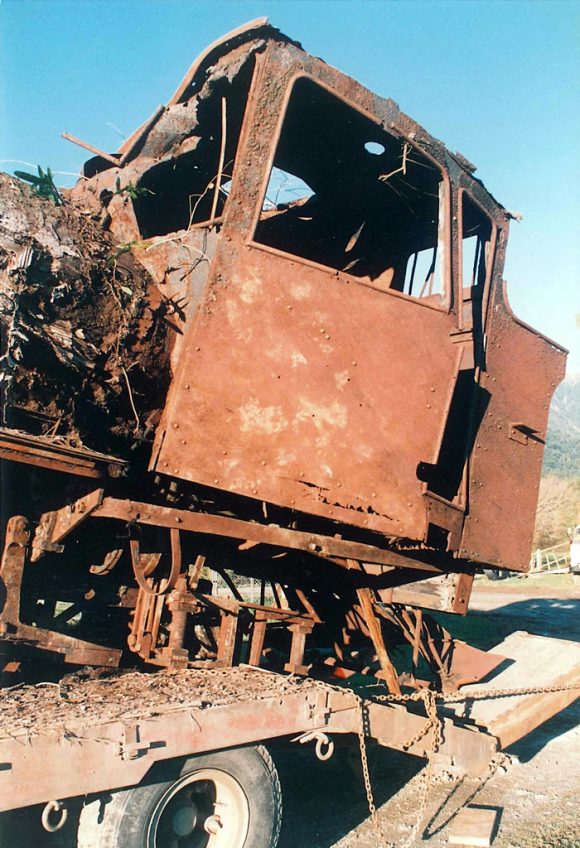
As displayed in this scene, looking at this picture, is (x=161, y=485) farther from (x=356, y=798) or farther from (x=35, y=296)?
(x=356, y=798)

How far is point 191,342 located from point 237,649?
2.35 metres

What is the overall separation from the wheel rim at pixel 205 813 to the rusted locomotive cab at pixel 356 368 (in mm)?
1608

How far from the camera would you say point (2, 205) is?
134 inches

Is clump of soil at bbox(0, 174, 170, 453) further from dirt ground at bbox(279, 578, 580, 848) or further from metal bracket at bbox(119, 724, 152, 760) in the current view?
dirt ground at bbox(279, 578, 580, 848)

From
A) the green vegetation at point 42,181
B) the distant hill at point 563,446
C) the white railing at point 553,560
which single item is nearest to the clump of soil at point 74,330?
the green vegetation at point 42,181

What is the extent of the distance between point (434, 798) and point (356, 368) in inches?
138

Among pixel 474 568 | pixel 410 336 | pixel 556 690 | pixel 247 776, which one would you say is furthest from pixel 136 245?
pixel 556 690

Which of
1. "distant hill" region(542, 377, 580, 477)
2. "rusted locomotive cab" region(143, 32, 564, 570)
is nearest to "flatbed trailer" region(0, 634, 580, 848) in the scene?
"rusted locomotive cab" region(143, 32, 564, 570)

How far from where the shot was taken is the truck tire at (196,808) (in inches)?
130

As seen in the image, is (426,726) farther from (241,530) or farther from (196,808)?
(241,530)

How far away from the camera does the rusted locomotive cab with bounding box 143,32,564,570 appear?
12.4ft

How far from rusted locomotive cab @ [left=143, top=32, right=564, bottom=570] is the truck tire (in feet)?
4.94

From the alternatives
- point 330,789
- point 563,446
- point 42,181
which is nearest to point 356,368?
point 42,181

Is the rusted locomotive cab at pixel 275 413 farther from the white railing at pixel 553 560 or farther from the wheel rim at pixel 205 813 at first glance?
the white railing at pixel 553 560
